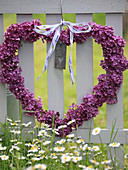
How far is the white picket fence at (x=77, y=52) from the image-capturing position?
2.49 m

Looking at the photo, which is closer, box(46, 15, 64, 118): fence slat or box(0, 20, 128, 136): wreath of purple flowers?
box(0, 20, 128, 136): wreath of purple flowers

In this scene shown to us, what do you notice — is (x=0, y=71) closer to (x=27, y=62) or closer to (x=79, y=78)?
(x=27, y=62)

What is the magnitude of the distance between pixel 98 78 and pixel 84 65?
18 centimetres

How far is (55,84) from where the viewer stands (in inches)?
103

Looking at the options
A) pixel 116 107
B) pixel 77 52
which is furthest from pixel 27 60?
pixel 116 107

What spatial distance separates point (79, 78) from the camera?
2596 mm

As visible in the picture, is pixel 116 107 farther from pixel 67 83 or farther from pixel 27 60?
pixel 67 83

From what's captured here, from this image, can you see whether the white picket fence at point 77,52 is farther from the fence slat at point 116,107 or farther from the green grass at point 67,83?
the green grass at point 67,83

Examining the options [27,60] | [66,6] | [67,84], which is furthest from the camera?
[67,84]

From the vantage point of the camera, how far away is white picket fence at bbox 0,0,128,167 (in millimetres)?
2488

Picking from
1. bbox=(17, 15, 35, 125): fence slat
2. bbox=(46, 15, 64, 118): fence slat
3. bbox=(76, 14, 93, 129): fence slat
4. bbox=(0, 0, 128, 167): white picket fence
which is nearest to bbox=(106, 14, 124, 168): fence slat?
bbox=(0, 0, 128, 167): white picket fence

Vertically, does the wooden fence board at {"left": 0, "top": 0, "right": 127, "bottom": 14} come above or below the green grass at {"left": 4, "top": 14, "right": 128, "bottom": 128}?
above

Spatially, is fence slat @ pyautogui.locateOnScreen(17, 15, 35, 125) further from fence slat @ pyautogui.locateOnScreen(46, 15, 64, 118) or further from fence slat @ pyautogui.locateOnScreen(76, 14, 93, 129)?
fence slat @ pyautogui.locateOnScreen(76, 14, 93, 129)

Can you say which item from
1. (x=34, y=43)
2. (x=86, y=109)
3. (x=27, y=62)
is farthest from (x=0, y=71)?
(x=86, y=109)
